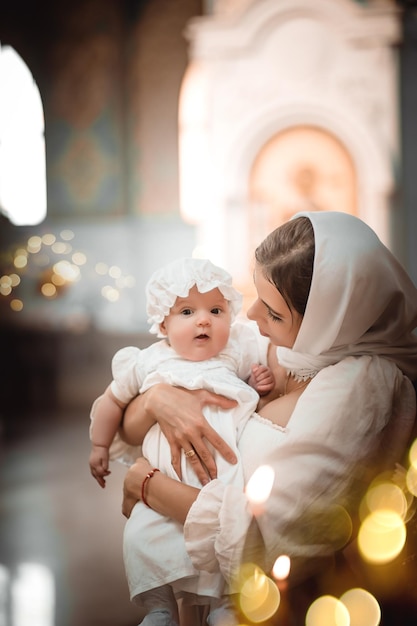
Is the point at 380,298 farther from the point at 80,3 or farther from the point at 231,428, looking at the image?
the point at 80,3

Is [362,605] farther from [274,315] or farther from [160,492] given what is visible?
[274,315]

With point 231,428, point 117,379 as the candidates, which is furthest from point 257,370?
point 117,379

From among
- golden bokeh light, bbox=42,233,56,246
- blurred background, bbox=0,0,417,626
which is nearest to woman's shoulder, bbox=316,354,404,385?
blurred background, bbox=0,0,417,626

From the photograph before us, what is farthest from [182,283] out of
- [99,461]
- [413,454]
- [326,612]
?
[326,612]

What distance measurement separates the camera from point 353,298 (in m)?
1.12

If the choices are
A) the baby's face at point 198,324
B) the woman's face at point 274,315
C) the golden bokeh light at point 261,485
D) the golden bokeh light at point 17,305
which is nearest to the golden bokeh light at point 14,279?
the golden bokeh light at point 17,305

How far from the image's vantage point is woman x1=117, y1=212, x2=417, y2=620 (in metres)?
1.10

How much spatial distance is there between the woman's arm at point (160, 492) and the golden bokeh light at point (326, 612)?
298mm

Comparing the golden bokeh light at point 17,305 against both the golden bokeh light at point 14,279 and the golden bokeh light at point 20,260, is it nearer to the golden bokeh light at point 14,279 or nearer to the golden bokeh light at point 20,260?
the golden bokeh light at point 14,279

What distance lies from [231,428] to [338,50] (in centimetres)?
502

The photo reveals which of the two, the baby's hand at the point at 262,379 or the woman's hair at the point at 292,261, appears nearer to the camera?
the woman's hair at the point at 292,261

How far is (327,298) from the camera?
1134 mm

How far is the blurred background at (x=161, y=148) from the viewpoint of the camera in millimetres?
5434

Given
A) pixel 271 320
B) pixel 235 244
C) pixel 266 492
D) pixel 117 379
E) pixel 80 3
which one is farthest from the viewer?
pixel 80 3
